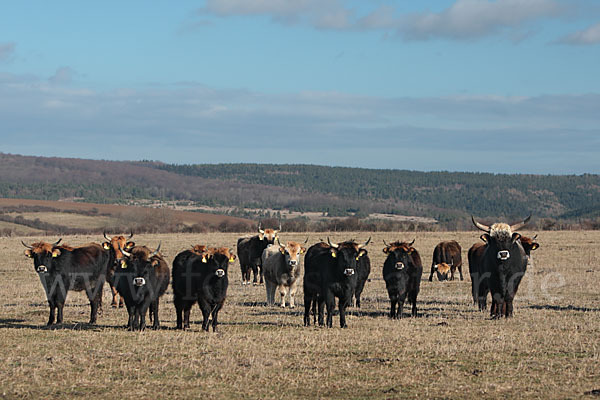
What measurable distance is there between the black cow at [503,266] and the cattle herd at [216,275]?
21mm

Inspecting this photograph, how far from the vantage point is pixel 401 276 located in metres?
17.2

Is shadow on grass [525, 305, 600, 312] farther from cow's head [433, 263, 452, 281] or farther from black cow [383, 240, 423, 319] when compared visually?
cow's head [433, 263, 452, 281]

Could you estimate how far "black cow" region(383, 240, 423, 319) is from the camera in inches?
672

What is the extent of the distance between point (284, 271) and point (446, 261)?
1137 centimetres

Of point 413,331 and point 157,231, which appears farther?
point 157,231

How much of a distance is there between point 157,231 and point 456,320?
52004 mm

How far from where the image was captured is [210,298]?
15.3 metres

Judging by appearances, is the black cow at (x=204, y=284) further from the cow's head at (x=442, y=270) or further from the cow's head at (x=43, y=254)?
the cow's head at (x=442, y=270)

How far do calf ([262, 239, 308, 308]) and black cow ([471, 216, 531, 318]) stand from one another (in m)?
4.44

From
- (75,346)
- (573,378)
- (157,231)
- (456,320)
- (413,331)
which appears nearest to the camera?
(573,378)

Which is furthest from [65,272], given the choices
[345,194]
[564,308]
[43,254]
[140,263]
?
[345,194]

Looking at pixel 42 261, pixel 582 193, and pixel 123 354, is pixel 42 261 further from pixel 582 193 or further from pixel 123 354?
pixel 582 193

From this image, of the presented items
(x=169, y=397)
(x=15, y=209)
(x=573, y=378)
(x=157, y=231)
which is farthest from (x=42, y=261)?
(x=15, y=209)

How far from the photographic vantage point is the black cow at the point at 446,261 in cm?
2878
